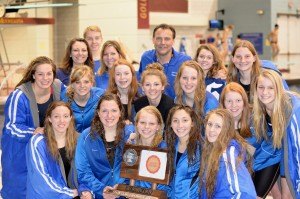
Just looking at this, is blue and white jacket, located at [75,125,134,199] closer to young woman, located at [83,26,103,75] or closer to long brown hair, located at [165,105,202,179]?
long brown hair, located at [165,105,202,179]

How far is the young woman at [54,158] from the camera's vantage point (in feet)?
14.5

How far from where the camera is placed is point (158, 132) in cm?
442

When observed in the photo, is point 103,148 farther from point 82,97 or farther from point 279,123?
point 279,123

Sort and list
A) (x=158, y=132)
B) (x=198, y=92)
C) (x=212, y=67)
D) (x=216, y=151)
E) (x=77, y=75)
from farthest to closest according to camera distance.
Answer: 1. (x=212, y=67)
2. (x=77, y=75)
3. (x=198, y=92)
4. (x=158, y=132)
5. (x=216, y=151)

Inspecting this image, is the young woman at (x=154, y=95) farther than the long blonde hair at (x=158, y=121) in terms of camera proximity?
Yes

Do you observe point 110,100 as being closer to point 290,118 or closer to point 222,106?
point 222,106

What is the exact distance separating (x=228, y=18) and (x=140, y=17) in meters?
5.28

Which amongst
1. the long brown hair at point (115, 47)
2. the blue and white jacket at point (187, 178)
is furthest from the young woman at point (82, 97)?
the blue and white jacket at point (187, 178)

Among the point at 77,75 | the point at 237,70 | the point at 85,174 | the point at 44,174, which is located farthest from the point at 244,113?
the point at 44,174

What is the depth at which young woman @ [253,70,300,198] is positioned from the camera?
13.9ft

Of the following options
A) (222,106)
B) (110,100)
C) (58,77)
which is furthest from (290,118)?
(58,77)

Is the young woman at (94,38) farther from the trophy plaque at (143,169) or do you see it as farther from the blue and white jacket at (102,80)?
the trophy plaque at (143,169)

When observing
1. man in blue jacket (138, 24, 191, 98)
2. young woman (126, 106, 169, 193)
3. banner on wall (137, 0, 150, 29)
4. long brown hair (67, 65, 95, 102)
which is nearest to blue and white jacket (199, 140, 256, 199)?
young woman (126, 106, 169, 193)

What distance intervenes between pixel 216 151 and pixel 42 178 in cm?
150
